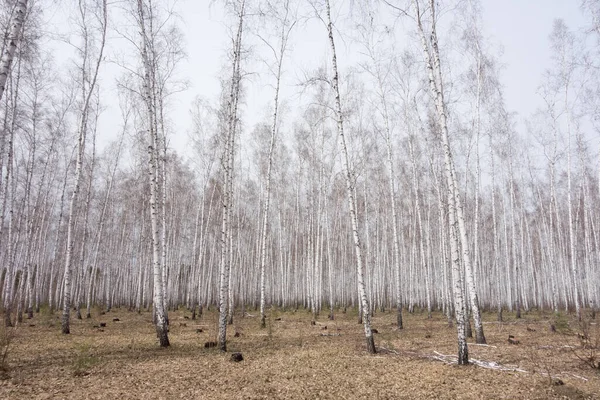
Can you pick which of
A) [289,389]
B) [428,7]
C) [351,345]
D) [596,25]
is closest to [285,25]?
[428,7]

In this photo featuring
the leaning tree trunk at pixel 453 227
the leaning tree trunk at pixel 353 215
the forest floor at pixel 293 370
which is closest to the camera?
the forest floor at pixel 293 370

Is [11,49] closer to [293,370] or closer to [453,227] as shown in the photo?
[293,370]

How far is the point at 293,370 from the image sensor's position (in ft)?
21.9

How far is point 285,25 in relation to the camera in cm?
1383

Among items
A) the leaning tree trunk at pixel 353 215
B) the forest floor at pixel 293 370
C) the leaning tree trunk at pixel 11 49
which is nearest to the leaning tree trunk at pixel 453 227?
the forest floor at pixel 293 370

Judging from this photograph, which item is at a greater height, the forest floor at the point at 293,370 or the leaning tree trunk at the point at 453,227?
the leaning tree trunk at the point at 453,227

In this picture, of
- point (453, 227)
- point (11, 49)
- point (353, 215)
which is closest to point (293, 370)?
point (353, 215)

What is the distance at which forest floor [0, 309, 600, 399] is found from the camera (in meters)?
5.27

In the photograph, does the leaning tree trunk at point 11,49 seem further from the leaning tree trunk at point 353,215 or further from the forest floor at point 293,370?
the leaning tree trunk at point 353,215

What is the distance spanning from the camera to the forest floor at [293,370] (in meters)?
5.27

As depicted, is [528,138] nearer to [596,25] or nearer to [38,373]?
[596,25]

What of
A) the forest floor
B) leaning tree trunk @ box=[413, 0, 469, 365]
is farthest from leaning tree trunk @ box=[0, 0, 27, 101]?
leaning tree trunk @ box=[413, 0, 469, 365]

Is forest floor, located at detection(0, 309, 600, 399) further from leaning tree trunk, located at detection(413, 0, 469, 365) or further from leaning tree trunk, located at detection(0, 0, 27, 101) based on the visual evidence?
leaning tree trunk, located at detection(0, 0, 27, 101)

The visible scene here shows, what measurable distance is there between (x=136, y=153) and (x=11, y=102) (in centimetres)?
849
